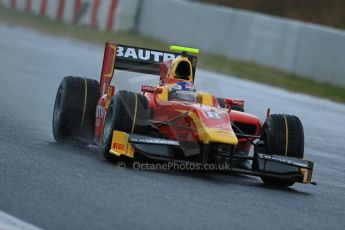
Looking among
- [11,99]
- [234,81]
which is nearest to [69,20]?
[234,81]

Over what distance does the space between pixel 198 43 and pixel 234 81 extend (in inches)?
203

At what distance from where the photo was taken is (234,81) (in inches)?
931

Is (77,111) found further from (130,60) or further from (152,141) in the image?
(152,141)

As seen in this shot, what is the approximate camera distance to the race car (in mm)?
9602

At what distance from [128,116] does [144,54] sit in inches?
86.2

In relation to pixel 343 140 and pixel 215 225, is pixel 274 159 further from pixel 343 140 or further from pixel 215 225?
pixel 343 140

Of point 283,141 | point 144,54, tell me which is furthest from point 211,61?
point 283,141

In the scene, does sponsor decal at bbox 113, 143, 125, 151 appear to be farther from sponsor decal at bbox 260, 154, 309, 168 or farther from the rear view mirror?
sponsor decal at bbox 260, 154, 309, 168

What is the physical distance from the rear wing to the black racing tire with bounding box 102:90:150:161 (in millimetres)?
1660

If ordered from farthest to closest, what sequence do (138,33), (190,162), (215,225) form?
(138,33) → (190,162) → (215,225)

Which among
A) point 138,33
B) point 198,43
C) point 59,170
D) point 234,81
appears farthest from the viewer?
point 138,33

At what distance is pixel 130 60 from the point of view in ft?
38.5

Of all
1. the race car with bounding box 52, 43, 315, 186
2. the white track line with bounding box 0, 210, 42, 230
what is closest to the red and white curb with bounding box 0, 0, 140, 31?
the race car with bounding box 52, 43, 315, 186

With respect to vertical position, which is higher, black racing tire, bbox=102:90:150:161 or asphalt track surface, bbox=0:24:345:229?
black racing tire, bbox=102:90:150:161
